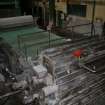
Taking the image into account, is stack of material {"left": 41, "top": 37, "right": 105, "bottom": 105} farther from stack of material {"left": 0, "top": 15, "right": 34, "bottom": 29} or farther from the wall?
stack of material {"left": 0, "top": 15, "right": 34, "bottom": 29}

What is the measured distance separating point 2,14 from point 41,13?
109 cm

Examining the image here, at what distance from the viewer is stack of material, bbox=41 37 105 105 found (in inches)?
53.1

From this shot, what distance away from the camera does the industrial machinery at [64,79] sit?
129 cm

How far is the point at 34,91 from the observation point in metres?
1.33

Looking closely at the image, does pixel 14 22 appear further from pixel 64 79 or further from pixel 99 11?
pixel 64 79

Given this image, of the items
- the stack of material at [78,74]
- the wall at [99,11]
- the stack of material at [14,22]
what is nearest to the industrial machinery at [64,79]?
the stack of material at [78,74]

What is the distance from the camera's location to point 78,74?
4.64ft

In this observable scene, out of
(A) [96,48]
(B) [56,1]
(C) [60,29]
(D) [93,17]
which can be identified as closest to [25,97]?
(A) [96,48]

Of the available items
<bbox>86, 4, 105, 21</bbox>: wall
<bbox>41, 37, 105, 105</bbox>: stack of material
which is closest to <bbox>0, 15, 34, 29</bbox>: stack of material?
<bbox>86, 4, 105, 21</bbox>: wall

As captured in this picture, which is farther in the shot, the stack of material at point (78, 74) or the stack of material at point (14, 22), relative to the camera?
the stack of material at point (14, 22)

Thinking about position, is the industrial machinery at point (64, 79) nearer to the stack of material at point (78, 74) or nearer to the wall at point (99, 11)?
the stack of material at point (78, 74)

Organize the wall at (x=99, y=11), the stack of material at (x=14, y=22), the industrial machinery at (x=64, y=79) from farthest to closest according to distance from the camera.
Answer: the stack of material at (x=14, y=22), the wall at (x=99, y=11), the industrial machinery at (x=64, y=79)

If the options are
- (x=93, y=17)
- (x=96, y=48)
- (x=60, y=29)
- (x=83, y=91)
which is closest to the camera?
(x=83, y=91)

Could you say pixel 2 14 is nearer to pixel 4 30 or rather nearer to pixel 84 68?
pixel 4 30
